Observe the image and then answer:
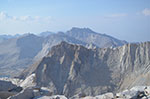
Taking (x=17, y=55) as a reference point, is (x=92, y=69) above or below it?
above

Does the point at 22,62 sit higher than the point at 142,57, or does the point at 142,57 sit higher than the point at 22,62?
the point at 142,57

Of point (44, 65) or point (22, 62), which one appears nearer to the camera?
point (44, 65)

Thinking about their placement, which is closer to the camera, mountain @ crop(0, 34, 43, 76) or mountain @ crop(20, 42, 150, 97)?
mountain @ crop(20, 42, 150, 97)

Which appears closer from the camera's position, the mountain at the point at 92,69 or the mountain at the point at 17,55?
the mountain at the point at 92,69

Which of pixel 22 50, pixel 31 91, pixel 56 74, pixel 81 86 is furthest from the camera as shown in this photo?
pixel 22 50

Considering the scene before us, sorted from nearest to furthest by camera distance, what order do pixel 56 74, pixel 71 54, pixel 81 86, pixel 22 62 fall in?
pixel 81 86
pixel 56 74
pixel 71 54
pixel 22 62

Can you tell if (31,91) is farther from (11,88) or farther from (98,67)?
(98,67)

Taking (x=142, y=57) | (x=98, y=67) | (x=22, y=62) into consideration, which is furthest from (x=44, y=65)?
(x=22, y=62)

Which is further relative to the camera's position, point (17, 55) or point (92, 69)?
point (17, 55)
